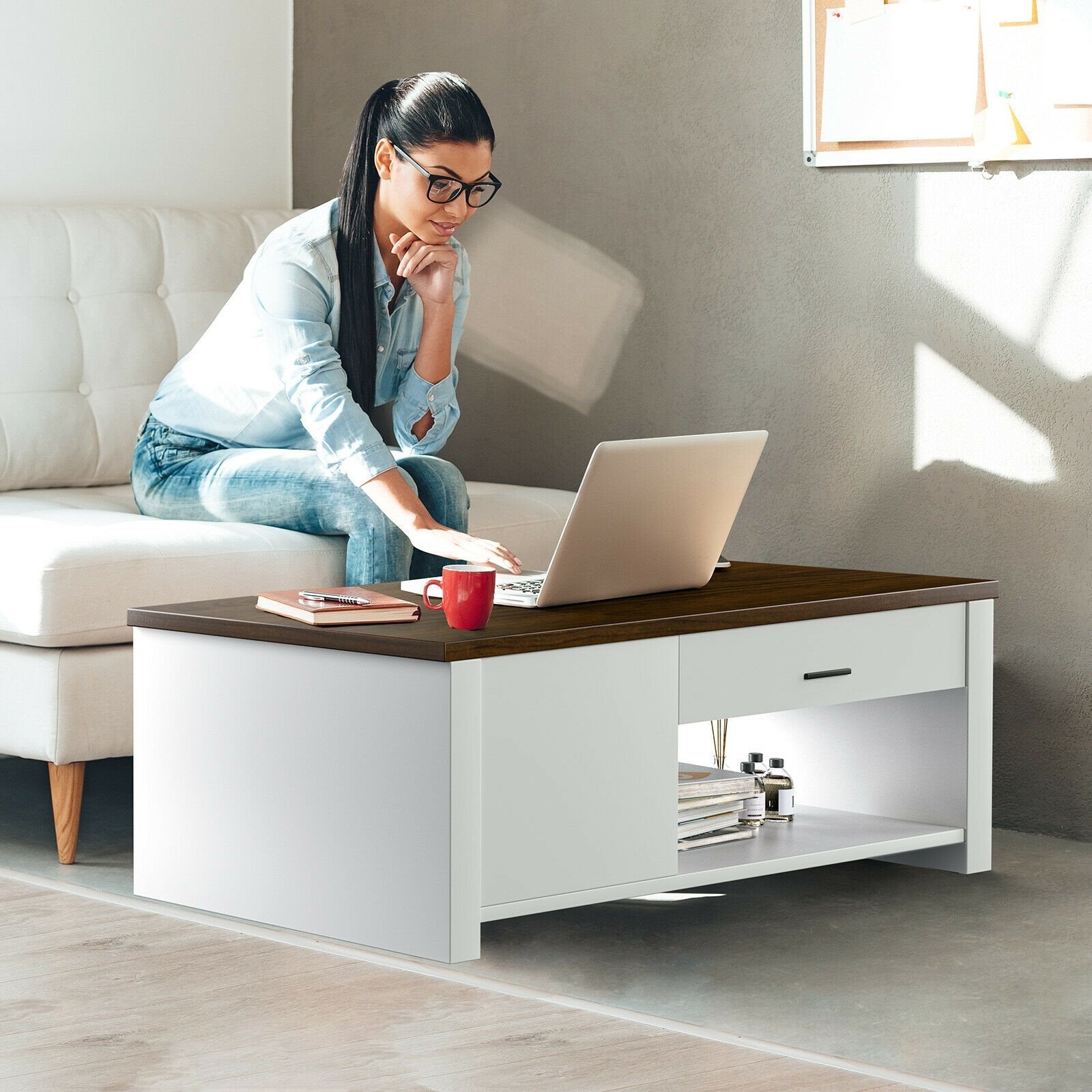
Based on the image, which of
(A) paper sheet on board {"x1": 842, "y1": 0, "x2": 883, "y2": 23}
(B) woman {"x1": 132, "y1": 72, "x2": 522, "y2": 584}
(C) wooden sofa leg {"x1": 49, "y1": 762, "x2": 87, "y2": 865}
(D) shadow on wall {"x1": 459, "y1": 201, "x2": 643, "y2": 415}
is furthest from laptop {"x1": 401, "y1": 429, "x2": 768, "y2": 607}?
(D) shadow on wall {"x1": 459, "y1": 201, "x2": 643, "y2": 415}

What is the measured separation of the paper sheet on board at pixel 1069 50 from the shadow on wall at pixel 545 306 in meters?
0.87

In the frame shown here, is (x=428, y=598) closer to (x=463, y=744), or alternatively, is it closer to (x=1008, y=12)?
(x=463, y=744)

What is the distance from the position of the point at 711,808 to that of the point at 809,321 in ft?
3.48

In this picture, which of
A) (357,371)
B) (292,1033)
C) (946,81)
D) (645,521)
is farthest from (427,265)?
(292,1033)

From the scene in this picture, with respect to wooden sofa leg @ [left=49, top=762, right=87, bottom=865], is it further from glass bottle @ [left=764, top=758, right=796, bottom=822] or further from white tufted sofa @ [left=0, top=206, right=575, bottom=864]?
glass bottle @ [left=764, top=758, right=796, bottom=822]

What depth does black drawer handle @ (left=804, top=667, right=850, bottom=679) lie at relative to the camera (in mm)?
2182

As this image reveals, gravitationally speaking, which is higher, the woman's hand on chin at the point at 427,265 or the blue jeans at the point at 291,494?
the woman's hand on chin at the point at 427,265

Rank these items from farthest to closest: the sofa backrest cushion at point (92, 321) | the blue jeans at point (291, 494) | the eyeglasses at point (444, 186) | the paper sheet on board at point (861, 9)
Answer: the sofa backrest cushion at point (92, 321) < the paper sheet on board at point (861, 9) < the blue jeans at point (291, 494) < the eyeglasses at point (444, 186)

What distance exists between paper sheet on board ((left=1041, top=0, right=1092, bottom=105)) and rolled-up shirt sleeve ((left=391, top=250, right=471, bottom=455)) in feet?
3.02

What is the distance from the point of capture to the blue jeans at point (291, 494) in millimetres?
2541

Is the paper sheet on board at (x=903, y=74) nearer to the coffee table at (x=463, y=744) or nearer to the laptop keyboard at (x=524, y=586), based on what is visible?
the coffee table at (x=463, y=744)

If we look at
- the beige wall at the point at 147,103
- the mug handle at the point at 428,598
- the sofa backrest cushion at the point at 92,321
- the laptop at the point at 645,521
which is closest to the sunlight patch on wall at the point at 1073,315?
the laptop at the point at 645,521

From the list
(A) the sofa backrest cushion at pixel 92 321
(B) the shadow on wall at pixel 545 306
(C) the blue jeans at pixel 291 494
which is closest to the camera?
(C) the blue jeans at pixel 291 494

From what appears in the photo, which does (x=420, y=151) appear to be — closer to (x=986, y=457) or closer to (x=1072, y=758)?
(x=986, y=457)
